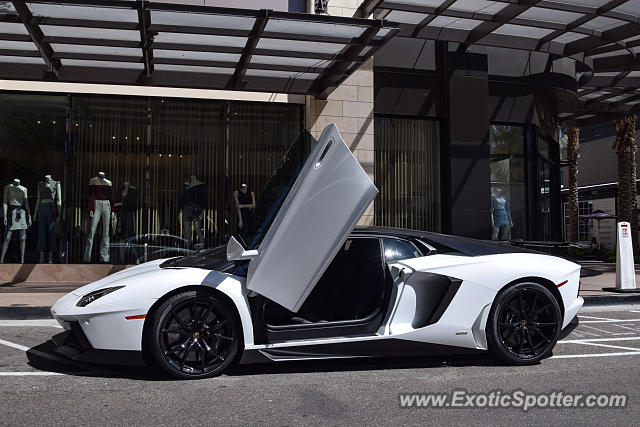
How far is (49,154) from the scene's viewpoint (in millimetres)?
11461

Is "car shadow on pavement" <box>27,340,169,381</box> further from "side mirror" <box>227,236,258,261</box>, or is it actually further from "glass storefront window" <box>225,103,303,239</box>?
"glass storefront window" <box>225,103,303,239</box>

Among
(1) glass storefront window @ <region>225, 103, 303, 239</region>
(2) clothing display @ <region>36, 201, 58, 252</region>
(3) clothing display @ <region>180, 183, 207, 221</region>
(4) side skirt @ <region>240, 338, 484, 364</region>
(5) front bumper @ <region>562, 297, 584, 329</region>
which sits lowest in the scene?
(4) side skirt @ <region>240, 338, 484, 364</region>

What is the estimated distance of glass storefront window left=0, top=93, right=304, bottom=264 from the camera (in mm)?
11367

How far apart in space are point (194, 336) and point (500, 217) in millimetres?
10888

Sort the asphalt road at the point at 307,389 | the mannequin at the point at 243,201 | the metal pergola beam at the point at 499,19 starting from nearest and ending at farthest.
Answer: the asphalt road at the point at 307,389 < the metal pergola beam at the point at 499,19 < the mannequin at the point at 243,201

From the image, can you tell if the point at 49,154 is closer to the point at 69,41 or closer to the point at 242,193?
the point at 69,41

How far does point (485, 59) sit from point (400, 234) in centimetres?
959

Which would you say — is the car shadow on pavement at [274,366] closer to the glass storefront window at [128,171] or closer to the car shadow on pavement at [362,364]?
the car shadow on pavement at [362,364]

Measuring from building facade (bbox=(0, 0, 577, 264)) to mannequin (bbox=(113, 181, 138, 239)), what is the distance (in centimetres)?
3

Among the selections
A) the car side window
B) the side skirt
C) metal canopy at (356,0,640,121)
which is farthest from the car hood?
metal canopy at (356,0,640,121)

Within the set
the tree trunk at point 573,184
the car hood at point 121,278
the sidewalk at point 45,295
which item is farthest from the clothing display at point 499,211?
the tree trunk at point 573,184

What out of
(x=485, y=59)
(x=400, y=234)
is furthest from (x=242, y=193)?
(x=400, y=234)

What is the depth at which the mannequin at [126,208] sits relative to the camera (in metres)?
11.6

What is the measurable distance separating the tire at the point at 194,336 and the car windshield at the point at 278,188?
55 cm
